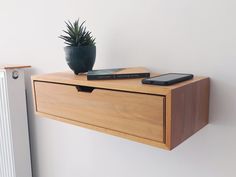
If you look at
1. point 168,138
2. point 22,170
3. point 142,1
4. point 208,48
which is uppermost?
point 142,1

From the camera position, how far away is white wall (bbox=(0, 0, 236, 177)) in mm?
714

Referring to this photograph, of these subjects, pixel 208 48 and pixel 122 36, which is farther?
pixel 122 36

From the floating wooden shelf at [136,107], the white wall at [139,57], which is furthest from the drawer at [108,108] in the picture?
the white wall at [139,57]

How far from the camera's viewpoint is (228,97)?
28.0 inches

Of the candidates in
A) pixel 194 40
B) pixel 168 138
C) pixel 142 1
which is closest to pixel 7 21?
pixel 142 1

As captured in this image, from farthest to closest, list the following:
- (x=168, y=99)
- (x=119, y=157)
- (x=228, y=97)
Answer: (x=119, y=157) < (x=228, y=97) < (x=168, y=99)

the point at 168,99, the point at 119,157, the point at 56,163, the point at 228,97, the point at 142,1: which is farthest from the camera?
the point at 56,163

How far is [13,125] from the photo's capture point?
1.26 m

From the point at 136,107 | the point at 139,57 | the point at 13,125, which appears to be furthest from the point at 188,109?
the point at 13,125

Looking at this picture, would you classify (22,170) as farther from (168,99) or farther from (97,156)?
(168,99)

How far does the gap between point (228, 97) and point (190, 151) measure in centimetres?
21

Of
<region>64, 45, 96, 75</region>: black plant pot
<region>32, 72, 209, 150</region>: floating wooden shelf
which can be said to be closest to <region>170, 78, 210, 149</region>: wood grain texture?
<region>32, 72, 209, 150</region>: floating wooden shelf

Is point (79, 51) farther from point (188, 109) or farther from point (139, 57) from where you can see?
point (188, 109)

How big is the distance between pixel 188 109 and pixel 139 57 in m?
0.29
